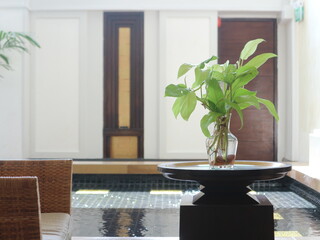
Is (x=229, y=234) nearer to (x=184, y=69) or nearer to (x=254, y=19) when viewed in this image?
(x=184, y=69)

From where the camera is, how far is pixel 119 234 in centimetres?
376

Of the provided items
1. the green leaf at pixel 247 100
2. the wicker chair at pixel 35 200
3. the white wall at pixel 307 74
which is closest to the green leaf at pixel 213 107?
the green leaf at pixel 247 100

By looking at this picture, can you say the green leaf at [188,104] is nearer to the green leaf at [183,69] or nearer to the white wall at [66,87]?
the green leaf at [183,69]

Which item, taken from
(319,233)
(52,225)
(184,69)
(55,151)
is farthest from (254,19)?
(52,225)

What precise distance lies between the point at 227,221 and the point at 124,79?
19.1 feet

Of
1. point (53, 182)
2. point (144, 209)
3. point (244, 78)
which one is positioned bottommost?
point (144, 209)

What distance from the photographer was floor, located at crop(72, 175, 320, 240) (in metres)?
3.84

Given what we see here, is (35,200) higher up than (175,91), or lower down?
lower down

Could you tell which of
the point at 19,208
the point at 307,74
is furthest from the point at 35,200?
the point at 307,74

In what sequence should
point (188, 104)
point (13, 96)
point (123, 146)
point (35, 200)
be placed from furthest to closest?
point (123, 146) → point (13, 96) → point (188, 104) → point (35, 200)

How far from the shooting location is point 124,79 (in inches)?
324

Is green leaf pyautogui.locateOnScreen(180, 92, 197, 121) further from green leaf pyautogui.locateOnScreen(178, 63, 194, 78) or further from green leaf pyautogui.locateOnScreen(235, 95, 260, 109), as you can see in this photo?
green leaf pyautogui.locateOnScreen(235, 95, 260, 109)

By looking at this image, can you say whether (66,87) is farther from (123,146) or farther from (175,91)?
(175,91)

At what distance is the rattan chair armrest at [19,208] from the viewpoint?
1879mm
